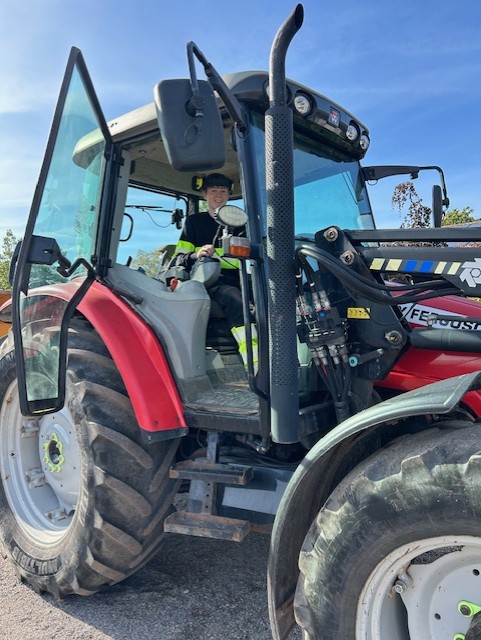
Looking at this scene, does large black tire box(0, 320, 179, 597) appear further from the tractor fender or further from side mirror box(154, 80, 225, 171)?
side mirror box(154, 80, 225, 171)

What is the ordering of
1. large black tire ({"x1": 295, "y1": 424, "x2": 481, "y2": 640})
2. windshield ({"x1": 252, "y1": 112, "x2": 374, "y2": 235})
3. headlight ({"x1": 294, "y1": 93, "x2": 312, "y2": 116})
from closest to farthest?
large black tire ({"x1": 295, "y1": 424, "x2": 481, "y2": 640}) < headlight ({"x1": 294, "y1": 93, "x2": 312, "y2": 116}) < windshield ({"x1": 252, "y1": 112, "x2": 374, "y2": 235})

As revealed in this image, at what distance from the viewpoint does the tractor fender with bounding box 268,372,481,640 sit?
5.58 feet

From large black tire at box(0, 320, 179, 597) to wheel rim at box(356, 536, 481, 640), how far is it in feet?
3.95

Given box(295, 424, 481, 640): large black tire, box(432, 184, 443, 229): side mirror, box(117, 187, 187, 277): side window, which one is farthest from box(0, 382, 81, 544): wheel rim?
box(432, 184, 443, 229): side mirror

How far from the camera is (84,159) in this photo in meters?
2.84

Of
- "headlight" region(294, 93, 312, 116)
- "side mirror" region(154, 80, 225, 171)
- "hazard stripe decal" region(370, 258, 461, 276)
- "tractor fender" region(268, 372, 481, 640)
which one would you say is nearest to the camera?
"tractor fender" region(268, 372, 481, 640)

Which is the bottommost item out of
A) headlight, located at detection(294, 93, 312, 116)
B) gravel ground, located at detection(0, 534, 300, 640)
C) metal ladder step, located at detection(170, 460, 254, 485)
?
gravel ground, located at detection(0, 534, 300, 640)

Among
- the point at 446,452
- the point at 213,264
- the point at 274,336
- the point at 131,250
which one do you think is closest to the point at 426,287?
the point at 274,336

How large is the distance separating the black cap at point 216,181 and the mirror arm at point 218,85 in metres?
0.83

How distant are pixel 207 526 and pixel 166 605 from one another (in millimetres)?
656

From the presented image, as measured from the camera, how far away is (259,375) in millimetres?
2324

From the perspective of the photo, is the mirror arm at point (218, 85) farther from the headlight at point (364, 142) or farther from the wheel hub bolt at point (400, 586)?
the wheel hub bolt at point (400, 586)

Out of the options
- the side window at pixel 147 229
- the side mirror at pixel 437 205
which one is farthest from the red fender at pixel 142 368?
the side mirror at pixel 437 205

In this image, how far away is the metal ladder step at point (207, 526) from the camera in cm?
Result: 230
